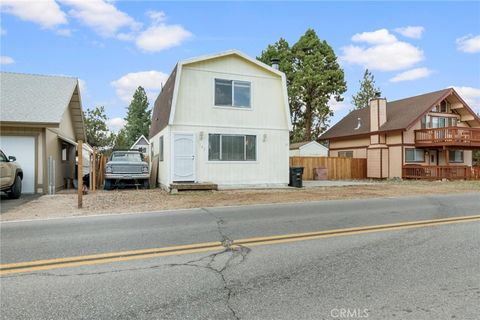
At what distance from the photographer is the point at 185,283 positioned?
4.12 m

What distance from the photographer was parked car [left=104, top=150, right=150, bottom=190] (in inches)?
673

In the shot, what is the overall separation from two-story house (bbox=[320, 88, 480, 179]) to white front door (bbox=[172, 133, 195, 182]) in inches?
673

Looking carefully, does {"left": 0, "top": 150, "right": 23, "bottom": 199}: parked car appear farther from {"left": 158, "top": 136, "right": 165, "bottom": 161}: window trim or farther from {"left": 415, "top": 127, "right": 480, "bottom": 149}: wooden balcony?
{"left": 415, "top": 127, "right": 480, "bottom": 149}: wooden balcony

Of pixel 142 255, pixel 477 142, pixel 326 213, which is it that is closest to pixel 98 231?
pixel 142 255

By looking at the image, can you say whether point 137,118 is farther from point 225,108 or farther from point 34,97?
point 225,108

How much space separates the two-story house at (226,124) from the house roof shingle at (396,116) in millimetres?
12995

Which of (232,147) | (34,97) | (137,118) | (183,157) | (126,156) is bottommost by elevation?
(183,157)

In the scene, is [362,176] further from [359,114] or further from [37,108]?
[37,108]

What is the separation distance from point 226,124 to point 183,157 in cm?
263

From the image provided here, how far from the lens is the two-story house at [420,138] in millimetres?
25875

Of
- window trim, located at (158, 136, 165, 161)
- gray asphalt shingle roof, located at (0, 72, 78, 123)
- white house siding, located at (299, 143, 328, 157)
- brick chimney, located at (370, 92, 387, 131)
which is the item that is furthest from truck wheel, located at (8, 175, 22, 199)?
brick chimney, located at (370, 92, 387, 131)

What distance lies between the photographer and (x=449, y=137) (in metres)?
25.5

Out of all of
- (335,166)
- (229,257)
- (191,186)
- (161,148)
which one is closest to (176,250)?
(229,257)

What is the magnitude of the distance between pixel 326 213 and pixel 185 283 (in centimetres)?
583
